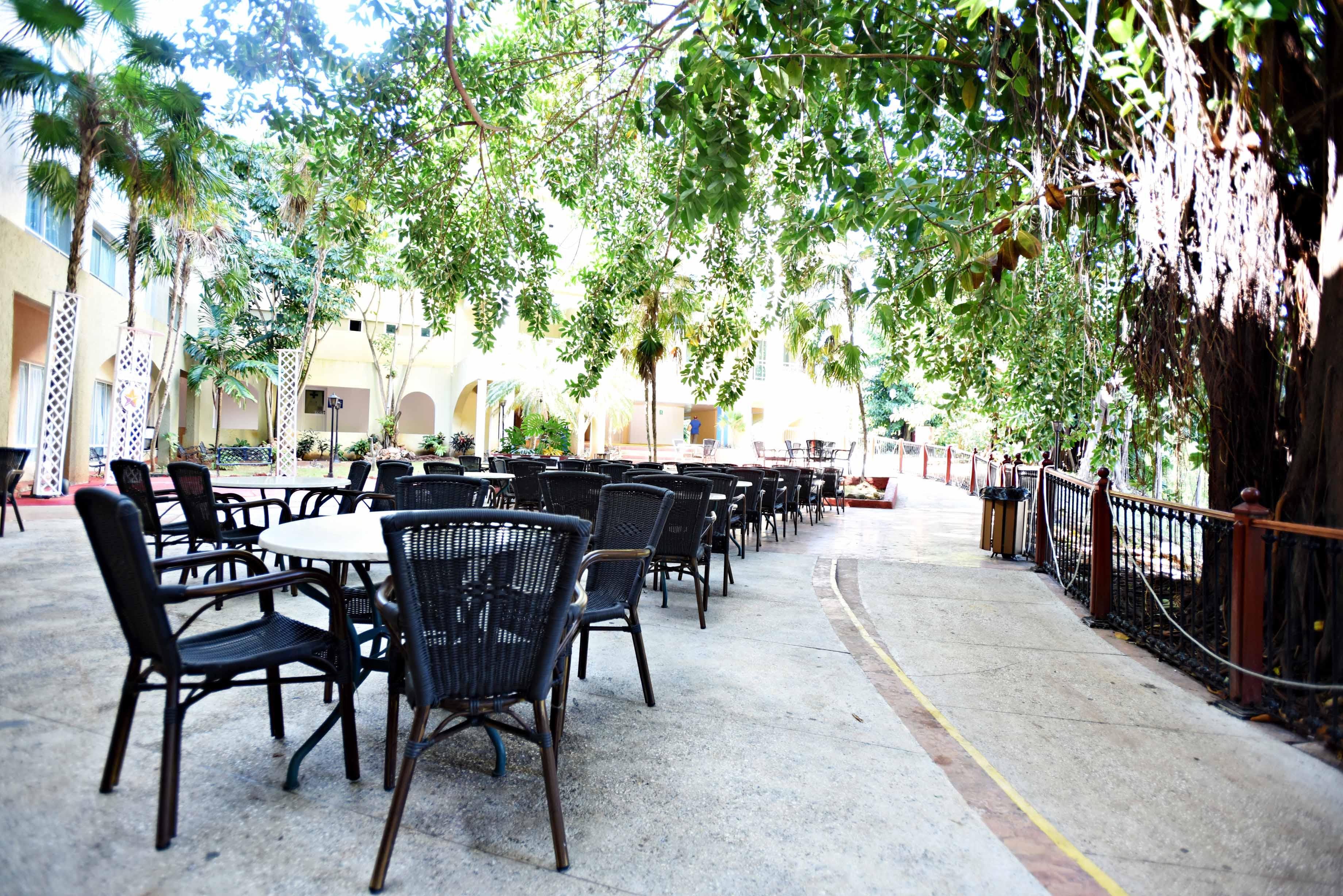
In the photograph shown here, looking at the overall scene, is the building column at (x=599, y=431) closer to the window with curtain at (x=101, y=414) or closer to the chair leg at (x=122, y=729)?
the window with curtain at (x=101, y=414)

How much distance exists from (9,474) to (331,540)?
662cm

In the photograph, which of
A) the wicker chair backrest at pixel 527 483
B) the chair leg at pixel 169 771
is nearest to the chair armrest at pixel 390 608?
the chair leg at pixel 169 771

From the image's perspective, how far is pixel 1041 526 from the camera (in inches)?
300

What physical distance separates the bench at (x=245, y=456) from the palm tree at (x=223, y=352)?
0.63 meters

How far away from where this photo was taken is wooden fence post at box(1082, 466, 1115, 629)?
5367 millimetres

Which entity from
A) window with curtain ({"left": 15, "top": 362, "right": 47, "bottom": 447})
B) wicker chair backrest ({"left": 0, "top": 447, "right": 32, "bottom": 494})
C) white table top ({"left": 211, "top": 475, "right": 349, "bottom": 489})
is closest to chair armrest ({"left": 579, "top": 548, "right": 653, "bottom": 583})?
white table top ({"left": 211, "top": 475, "right": 349, "bottom": 489})

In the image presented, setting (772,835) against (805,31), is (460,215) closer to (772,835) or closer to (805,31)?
(805,31)

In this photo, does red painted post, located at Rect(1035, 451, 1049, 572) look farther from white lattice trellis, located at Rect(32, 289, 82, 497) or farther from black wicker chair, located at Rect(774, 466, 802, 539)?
white lattice trellis, located at Rect(32, 289, 82, 497)

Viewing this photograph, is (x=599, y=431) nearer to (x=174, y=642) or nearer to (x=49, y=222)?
(x=49, y=222)

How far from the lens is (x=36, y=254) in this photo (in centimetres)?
1132

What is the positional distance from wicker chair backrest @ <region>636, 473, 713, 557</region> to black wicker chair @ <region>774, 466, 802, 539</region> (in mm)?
4339

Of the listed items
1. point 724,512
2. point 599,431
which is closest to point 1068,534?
point 724,512

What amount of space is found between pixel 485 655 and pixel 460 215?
6213 mm

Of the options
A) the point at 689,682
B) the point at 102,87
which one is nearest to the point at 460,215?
the point at 689,682
